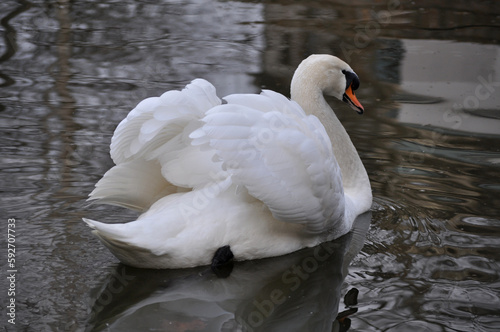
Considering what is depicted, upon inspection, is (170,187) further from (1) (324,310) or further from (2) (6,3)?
(2) (6,3)

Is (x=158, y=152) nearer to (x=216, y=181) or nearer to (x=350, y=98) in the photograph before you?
(x=216, y=181)

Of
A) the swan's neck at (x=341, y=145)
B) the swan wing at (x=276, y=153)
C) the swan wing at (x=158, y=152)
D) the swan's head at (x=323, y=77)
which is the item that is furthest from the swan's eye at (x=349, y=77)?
the swan wing at (x=158, y=152)

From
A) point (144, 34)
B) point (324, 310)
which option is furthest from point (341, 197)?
point (144, 34)

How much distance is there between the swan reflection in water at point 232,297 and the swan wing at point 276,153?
35cm

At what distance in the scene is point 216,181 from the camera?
4.78 m

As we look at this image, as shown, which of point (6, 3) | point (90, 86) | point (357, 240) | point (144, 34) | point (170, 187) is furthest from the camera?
point (6, 3)

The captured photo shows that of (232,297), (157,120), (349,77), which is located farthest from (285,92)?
(232,297)

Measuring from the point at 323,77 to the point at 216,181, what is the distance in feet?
4.42

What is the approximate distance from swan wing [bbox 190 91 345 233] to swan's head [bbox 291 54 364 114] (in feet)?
2.64

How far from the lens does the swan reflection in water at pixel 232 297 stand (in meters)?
4.20

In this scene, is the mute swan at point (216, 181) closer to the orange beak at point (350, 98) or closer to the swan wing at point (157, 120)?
the swan wing at point (157, 120)

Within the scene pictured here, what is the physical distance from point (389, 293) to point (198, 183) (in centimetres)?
129

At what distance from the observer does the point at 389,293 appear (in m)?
4.46

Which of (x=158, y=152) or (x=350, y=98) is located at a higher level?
(x=158, y=152)
